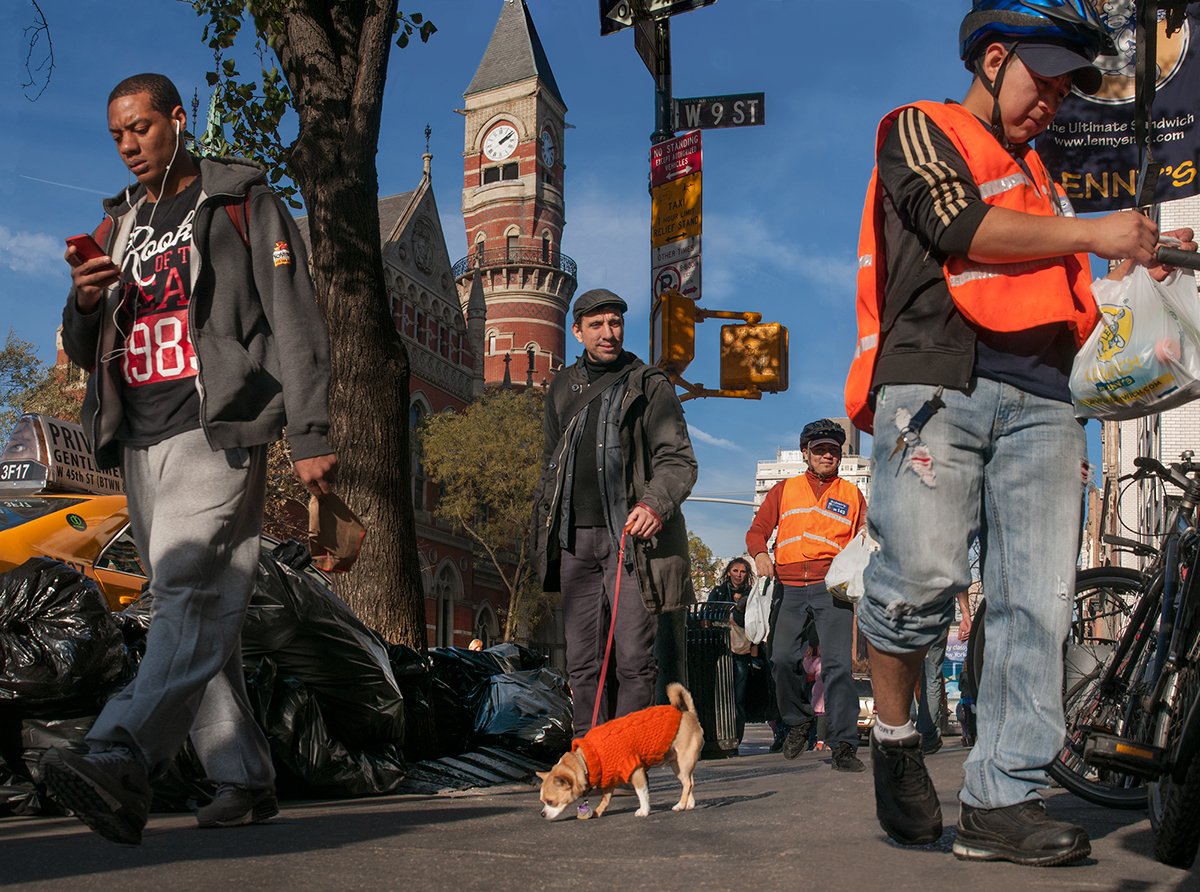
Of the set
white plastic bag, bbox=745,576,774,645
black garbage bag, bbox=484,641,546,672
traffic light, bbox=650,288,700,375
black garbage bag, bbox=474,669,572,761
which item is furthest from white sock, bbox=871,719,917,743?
traffic light, bbox=650,288,700,375

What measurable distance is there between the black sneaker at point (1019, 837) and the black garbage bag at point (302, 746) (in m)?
2.86

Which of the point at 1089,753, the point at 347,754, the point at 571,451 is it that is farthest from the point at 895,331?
the point at 347,754

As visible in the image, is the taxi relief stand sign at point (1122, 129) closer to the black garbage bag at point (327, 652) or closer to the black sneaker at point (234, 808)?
the black garbage bag at point (327, 652)

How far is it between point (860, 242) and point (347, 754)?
313 centimetres

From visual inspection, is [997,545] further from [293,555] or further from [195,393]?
[293,555]

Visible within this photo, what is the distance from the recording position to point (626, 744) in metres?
4.00

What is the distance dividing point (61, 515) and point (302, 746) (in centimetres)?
357

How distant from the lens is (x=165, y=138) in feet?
10.8

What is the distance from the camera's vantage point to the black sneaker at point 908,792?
280cm

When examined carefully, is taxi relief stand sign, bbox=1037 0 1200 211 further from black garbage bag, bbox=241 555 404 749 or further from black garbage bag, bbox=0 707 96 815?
black garbage bag, bbox=0 707 96 815

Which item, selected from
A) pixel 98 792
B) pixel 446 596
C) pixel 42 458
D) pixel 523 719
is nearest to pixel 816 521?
pixel 523 719

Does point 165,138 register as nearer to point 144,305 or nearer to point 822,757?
point 144,305

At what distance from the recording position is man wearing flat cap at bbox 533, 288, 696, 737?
4797 millimetres

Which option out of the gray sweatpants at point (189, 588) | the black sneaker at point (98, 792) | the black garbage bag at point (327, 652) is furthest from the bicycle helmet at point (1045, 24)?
the black garbage bag at point (327, 652)
